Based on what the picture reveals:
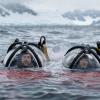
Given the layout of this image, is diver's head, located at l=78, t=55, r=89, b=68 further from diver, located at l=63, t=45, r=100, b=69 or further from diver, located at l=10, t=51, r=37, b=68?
diver, located at l=10, t=51, r=37, b=68

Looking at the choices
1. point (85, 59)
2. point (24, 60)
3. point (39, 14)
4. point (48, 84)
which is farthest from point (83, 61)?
point (39, 14)

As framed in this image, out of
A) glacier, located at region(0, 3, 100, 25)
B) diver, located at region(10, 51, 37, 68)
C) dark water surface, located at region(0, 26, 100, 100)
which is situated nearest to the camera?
dark water surface, located at region(0, 26, 100, 100)

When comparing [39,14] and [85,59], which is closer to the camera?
[85,59]

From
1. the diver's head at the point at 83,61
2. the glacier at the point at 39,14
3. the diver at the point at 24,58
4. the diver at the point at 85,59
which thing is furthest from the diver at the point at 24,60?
the glacier at the point at 39,14

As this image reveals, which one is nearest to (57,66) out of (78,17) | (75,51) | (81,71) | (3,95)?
(75,51)

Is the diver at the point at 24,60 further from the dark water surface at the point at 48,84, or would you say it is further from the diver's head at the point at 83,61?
the diver's head at the point at 83,61

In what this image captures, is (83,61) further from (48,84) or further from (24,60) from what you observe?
(48,84)

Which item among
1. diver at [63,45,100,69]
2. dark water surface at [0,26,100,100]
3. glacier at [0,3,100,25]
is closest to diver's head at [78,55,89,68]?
diver at [63,45,100,69]

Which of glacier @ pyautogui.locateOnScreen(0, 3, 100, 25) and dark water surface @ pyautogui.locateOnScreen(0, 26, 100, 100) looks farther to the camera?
glacier @ pyautogui.locateOnScreen(0, 3, 100, 25)

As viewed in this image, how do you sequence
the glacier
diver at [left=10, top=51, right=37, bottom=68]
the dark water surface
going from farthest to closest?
the glacier
diver at [left=10, top=51, right=37, bottom=68]
the dark water surface

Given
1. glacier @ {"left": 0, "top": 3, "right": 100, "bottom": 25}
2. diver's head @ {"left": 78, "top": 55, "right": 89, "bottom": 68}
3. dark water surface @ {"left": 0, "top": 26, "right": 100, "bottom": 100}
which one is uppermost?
glacier @ {"left": 0, "top": 3, "right": 100, "bottom": 25}

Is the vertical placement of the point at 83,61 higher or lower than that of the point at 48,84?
higher

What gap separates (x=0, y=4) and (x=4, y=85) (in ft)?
351

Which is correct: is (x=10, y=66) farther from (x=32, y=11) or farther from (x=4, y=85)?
(x=32, y=11)
